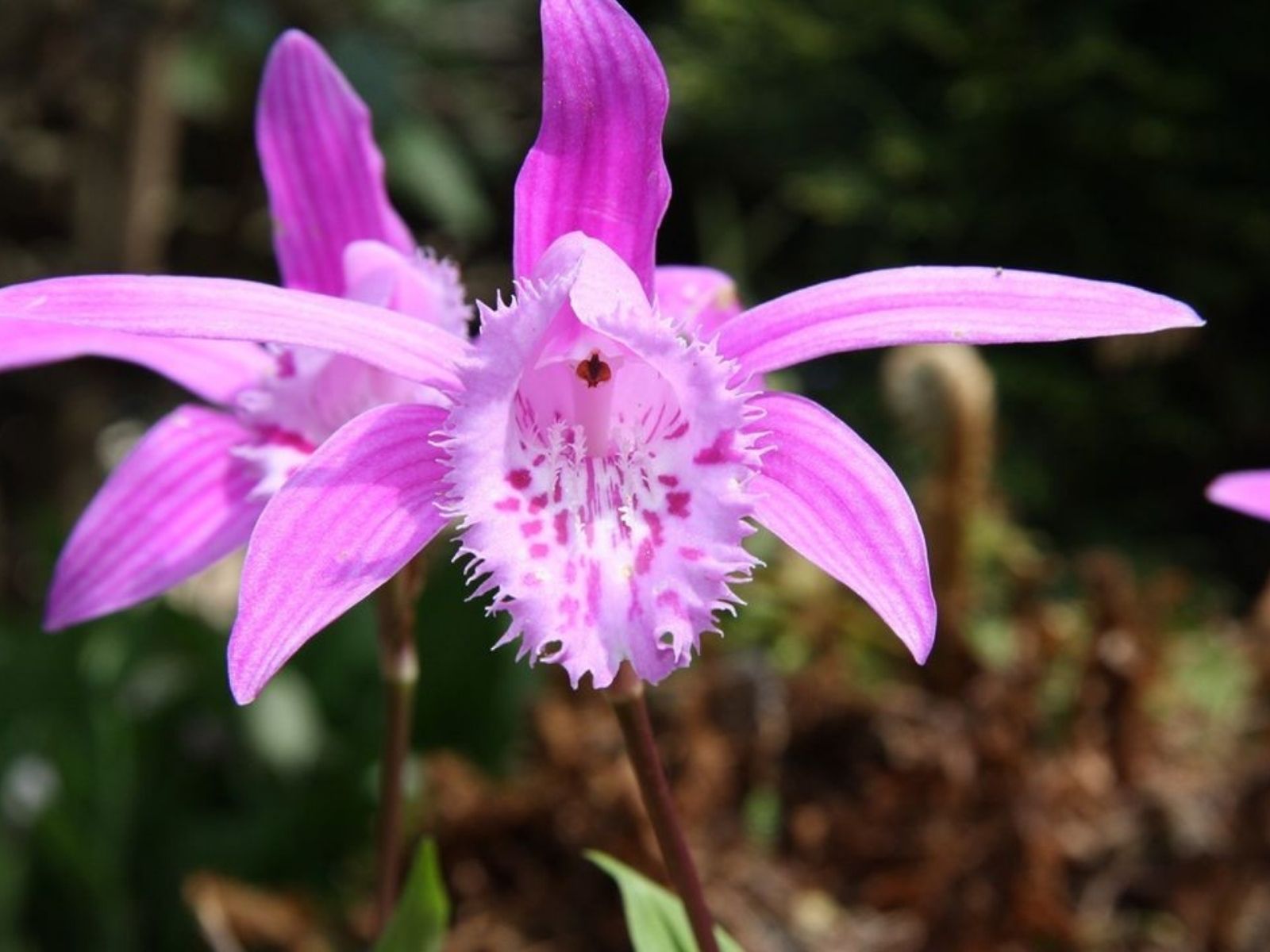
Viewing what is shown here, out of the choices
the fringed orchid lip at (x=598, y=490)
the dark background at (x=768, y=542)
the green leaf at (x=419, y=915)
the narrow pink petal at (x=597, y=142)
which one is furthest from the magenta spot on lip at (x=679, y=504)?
the dark background at (x=768, y=542)

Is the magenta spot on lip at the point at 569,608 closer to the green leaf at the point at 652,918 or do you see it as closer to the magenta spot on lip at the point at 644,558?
the magenta spot on lip at the point at 644,558

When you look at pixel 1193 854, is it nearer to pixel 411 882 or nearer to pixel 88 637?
pixel 411 882

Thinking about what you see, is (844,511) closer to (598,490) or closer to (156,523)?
(598,490)

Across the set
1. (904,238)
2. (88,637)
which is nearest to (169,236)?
(904,238)

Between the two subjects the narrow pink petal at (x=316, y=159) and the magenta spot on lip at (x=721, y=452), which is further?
the narrow pink petal at (x=316, y=159)

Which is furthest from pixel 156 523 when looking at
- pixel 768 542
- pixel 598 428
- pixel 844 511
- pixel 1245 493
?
pixel 768 542
